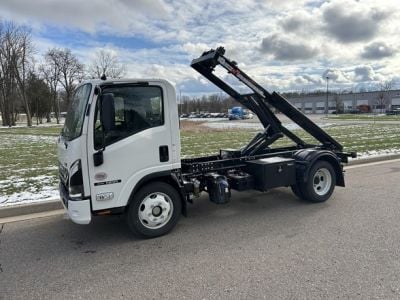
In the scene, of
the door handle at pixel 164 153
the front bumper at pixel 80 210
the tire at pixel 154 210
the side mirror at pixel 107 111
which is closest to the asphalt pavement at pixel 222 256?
the tire at pixel 154 210

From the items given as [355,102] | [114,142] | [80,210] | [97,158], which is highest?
[355,102]

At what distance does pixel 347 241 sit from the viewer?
461cm

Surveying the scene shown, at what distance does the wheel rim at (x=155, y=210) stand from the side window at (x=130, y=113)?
3.29ft

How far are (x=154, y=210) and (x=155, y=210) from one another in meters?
0.02

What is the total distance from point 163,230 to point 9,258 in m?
2.03

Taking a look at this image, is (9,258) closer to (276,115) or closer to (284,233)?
(284,233)

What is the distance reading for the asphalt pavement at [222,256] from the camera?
3523mm

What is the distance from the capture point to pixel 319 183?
6.79m

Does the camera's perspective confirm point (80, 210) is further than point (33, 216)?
No

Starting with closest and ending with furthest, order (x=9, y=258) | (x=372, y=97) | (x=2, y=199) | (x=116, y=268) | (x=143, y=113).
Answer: (x=116, y=268) → (x=9, y=258) → (x=143, y=113) → (x=2, y=199) → (x=372, y=97)

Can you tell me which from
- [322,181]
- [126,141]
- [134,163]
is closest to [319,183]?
[322,181]

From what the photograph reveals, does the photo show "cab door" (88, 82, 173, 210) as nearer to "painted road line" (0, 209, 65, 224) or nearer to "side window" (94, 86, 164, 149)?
"side window" (94, 86, 164, 149)

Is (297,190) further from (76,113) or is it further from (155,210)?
(76,113)

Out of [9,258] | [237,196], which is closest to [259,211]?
[237,196]
